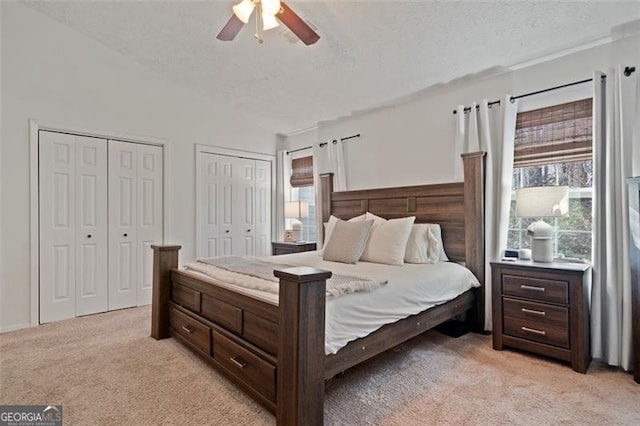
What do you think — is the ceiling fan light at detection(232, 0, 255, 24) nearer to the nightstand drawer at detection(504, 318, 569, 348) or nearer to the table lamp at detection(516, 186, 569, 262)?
the table lamp at detection(516, 186, 569, 262)

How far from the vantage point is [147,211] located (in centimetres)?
427

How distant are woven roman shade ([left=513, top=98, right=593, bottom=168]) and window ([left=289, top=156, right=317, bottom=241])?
297cm

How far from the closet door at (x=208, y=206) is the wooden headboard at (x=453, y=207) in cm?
224

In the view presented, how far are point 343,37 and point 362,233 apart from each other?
188 centimetres

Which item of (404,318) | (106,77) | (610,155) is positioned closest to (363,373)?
(404,318)

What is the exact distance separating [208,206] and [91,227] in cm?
147

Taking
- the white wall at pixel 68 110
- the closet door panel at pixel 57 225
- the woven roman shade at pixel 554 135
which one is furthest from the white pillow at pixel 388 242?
the closet door panel at pixel 57 225

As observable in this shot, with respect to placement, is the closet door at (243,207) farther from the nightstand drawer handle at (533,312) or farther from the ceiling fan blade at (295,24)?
the nightstand drawer handle at (533,312)

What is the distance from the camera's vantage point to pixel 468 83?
344cm

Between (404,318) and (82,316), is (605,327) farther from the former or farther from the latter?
(82,316)

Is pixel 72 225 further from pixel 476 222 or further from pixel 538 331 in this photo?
pixel 538 331

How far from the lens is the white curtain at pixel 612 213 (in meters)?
2.42

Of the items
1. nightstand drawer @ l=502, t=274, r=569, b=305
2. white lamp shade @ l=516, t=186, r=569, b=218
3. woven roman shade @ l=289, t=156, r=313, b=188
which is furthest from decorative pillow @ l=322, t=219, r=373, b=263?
woven roman shade @ l=289, t=156, r=313, b=188

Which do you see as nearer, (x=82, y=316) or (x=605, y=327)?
(x=605, y=327)
